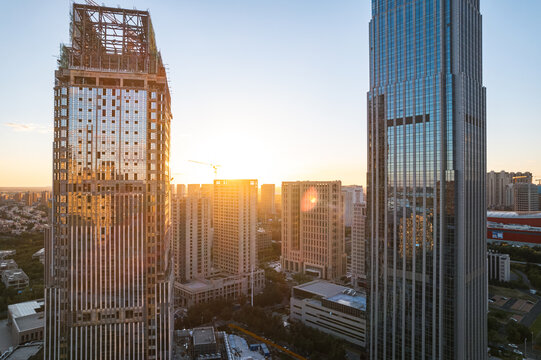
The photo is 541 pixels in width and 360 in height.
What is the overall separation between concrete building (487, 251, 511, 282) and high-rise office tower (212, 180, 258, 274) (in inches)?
2387

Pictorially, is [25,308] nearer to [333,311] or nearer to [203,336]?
[203,336]

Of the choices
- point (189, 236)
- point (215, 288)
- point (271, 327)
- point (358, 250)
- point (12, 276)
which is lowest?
point (271, 327)

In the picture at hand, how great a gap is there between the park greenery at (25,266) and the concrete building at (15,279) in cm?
114

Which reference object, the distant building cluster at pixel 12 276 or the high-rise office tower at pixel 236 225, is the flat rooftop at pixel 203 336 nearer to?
the high-rise office tower at pixel 236 225

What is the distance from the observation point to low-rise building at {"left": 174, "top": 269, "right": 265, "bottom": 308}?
2800 inches

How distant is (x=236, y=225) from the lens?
83.8 meters

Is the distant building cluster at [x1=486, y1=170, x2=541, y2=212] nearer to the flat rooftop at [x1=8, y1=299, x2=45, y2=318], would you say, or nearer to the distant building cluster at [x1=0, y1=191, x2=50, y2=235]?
the flat rooftop at [x1=8, y1=299, x2=45, y2=318]

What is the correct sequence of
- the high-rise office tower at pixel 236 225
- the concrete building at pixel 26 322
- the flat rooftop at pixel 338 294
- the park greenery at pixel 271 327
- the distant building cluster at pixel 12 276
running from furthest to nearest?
1. the high-rise office tower at pixel 236 225
2. the distant building cluster at pixel 12 276
3. the concrete building at pixel 26 322
4. the flat rooftop at pixel 338 294
5. the park greenery at pixel 271 327

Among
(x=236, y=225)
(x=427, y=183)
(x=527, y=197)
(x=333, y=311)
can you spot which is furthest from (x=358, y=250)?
(x=527, y=197)

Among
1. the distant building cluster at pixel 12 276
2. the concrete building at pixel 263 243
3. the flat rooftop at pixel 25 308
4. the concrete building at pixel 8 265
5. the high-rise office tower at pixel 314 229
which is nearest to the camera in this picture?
the flat rooftop at pixel 25 308

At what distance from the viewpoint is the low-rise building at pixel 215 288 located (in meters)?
71.1

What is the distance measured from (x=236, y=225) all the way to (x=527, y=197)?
13246 cm

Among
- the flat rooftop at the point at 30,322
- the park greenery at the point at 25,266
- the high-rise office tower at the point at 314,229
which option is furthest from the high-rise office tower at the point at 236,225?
the park greenery at the point at 25,266

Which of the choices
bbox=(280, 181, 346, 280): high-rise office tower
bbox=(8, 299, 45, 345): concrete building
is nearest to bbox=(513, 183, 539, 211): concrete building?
bbox=(280, 181, 346, 280): high-rise office tower
